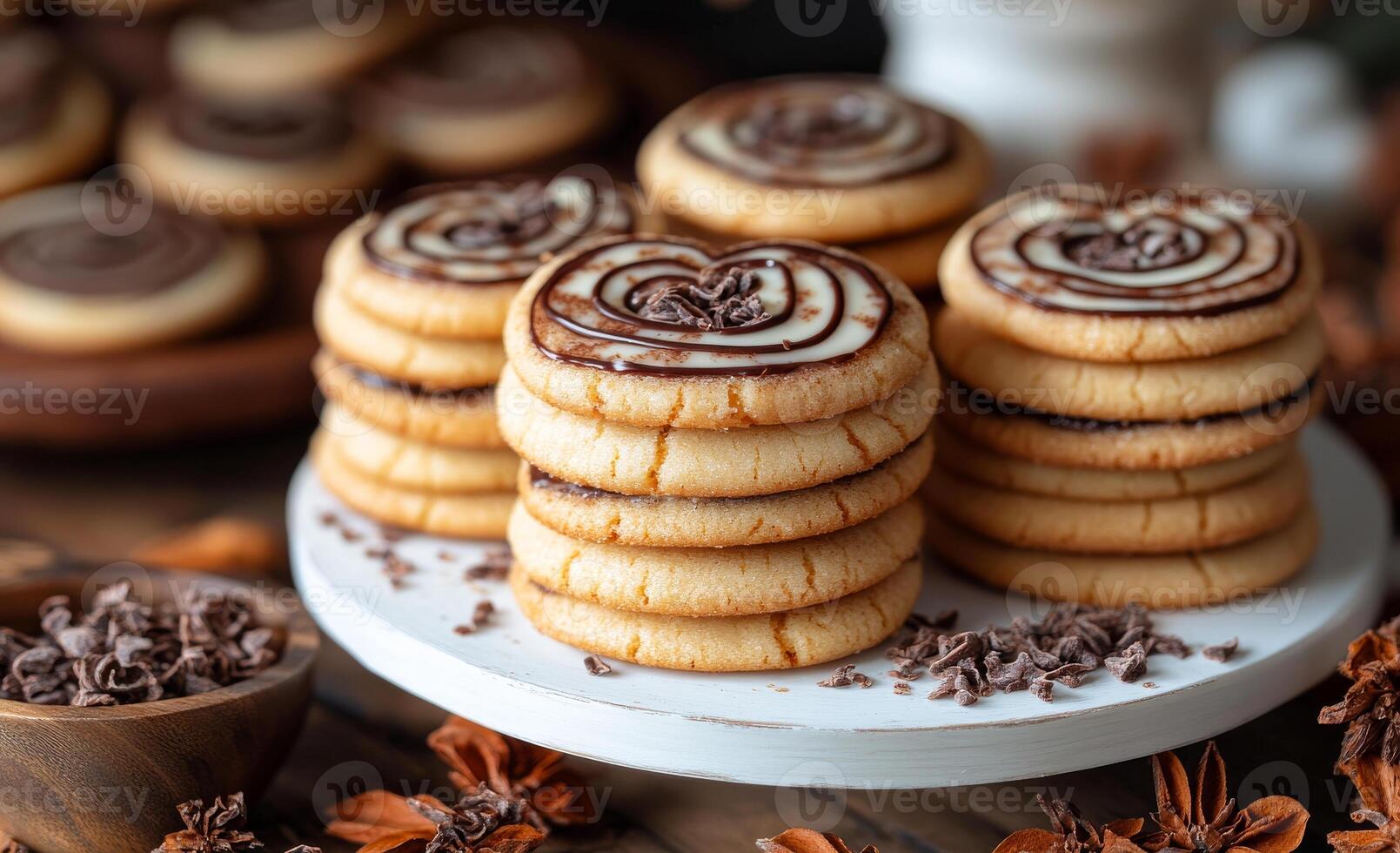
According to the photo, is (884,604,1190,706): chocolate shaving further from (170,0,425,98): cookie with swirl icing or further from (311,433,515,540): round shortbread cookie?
(170,0,425,98): cookie with swirl icing

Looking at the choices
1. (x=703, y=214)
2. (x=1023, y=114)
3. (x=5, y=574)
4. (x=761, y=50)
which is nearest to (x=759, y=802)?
(x=703, y=214)

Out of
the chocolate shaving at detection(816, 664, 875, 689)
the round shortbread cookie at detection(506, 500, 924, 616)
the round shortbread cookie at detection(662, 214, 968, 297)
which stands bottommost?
the chocolate shaving at detection(816, 664, 875, 689)

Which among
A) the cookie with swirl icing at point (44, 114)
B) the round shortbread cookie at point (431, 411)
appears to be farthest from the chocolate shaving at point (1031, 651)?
the cookie with swirl icing at point (44, 114)

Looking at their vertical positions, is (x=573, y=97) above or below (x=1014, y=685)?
above

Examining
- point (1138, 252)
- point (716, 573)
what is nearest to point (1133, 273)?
point (1138, 252)

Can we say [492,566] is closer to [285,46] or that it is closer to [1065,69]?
[1065,69]

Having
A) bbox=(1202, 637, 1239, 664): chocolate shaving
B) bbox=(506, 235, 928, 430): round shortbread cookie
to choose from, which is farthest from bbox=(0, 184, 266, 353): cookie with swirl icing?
bbox=(1202, 637, 1239, 664): chocolate shaving

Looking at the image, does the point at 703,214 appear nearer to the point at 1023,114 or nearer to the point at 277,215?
the point at 1023,114
